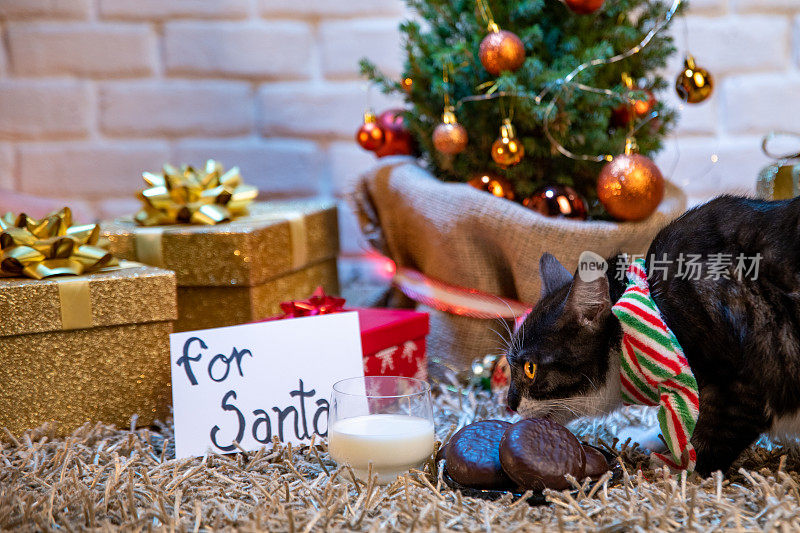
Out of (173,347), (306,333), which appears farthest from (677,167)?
(173,347)

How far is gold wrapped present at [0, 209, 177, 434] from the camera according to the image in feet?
2.95

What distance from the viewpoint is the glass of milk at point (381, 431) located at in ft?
2.42

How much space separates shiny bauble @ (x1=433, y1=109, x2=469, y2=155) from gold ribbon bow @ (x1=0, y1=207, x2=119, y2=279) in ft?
1.62

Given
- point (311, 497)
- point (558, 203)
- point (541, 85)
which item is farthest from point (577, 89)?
point (311, 497)

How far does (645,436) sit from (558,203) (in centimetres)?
35

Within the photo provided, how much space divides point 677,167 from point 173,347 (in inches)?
43.8

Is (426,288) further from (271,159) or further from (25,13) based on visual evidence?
(25,13)

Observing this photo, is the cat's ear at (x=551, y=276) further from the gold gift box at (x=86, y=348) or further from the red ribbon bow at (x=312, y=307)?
the gold gift box at (x=86, y=348)

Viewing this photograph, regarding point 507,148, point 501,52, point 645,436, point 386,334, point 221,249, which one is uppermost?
point 501,52

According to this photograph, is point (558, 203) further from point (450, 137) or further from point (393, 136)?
point (393, 136)

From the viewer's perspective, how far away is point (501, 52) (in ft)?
3.45

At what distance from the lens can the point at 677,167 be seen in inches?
60.6

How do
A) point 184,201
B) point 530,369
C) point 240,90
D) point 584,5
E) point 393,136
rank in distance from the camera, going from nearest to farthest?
1. point 530,369
2. point 584,5
3. point 184,201
4. point 393,136
5. point 240,90

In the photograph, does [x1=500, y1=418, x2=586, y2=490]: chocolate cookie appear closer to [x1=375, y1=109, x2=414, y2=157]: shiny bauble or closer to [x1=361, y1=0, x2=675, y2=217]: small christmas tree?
[x1=361, y1=0, x2=675, y2=217]: small christmas tree
